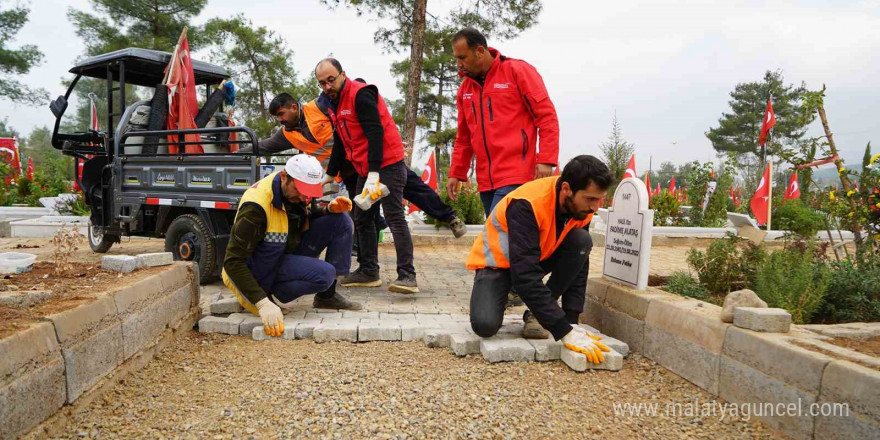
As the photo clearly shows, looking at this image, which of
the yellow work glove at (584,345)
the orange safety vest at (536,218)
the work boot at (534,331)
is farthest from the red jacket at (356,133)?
the yellow work glove at (584,345)

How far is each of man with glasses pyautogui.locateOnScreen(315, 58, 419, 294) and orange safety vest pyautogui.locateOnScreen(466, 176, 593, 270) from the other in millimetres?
1440

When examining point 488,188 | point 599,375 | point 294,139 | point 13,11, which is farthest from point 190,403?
point 13,11

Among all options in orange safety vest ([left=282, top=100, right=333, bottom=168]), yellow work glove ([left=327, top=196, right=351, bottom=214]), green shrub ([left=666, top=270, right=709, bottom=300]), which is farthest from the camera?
orange safety vest ([left=282, top=100, right=333, bottom=168])

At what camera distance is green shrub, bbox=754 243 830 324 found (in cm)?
319

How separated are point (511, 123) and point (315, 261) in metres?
1.73

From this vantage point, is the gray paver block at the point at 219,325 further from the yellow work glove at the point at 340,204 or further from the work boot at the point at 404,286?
the work boot at the point at 404,286

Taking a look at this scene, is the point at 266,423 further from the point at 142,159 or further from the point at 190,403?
the point at 142,159

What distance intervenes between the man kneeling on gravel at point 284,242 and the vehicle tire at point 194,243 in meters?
1.17

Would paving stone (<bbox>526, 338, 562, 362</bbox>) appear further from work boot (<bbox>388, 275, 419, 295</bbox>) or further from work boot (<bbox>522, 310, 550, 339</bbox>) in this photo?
work boot (<bbox>388, 275, 419, 295</bbox>)

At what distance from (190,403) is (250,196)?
1.39m

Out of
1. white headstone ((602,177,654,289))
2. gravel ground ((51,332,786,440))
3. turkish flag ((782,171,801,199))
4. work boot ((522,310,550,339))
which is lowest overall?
gravel ground ((51,332,786,440))

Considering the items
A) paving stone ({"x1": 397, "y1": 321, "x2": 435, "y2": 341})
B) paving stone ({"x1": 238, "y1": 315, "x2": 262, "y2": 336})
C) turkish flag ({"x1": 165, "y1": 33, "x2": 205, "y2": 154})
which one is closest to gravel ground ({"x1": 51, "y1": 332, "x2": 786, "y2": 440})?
paving stone ({"x1": 397, "y1": 321, "x2": 435, "y2": 341})

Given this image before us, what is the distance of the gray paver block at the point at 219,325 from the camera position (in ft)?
12.2

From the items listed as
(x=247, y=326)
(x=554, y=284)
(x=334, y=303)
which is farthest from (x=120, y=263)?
(x=554, y=284)
